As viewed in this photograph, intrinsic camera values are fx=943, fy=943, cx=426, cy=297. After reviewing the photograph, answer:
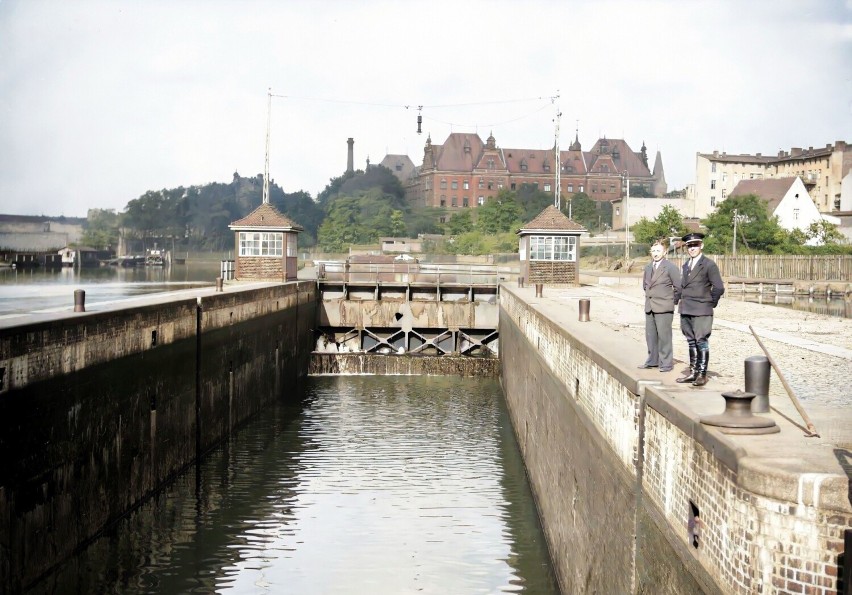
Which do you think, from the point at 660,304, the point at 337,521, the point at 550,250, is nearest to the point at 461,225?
the point at 550,250

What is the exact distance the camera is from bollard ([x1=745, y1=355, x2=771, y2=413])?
20.7 feet

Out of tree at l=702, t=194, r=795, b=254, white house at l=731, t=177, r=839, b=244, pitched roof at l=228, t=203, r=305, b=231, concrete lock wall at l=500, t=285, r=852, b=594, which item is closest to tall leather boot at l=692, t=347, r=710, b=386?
concrete lock wall at l=500, t=285, r=852, b=594

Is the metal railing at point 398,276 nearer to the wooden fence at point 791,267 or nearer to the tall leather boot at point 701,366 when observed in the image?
the wooden fence at point 791,267

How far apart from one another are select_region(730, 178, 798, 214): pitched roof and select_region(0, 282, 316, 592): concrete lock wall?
75.1m

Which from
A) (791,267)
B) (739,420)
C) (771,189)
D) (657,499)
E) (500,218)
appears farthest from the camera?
(500,218)

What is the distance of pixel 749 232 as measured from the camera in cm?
7169

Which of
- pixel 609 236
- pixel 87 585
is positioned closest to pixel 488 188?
pixel 609 236

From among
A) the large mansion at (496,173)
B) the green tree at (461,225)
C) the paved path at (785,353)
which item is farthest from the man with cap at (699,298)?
the large mansion at (496,173)

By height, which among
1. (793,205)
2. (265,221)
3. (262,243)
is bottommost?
(262,243)

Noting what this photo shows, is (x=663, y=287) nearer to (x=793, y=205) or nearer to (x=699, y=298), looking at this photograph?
(x=699, y=298)

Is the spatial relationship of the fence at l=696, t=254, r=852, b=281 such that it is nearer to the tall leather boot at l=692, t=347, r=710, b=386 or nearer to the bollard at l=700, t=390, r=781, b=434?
the tall leather boot at l=692, t=347, r=710, b=386

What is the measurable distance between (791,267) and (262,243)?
38.7 m

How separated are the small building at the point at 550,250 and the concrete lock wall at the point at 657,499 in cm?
2362

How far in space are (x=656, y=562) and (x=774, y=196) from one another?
8857 centimetres
